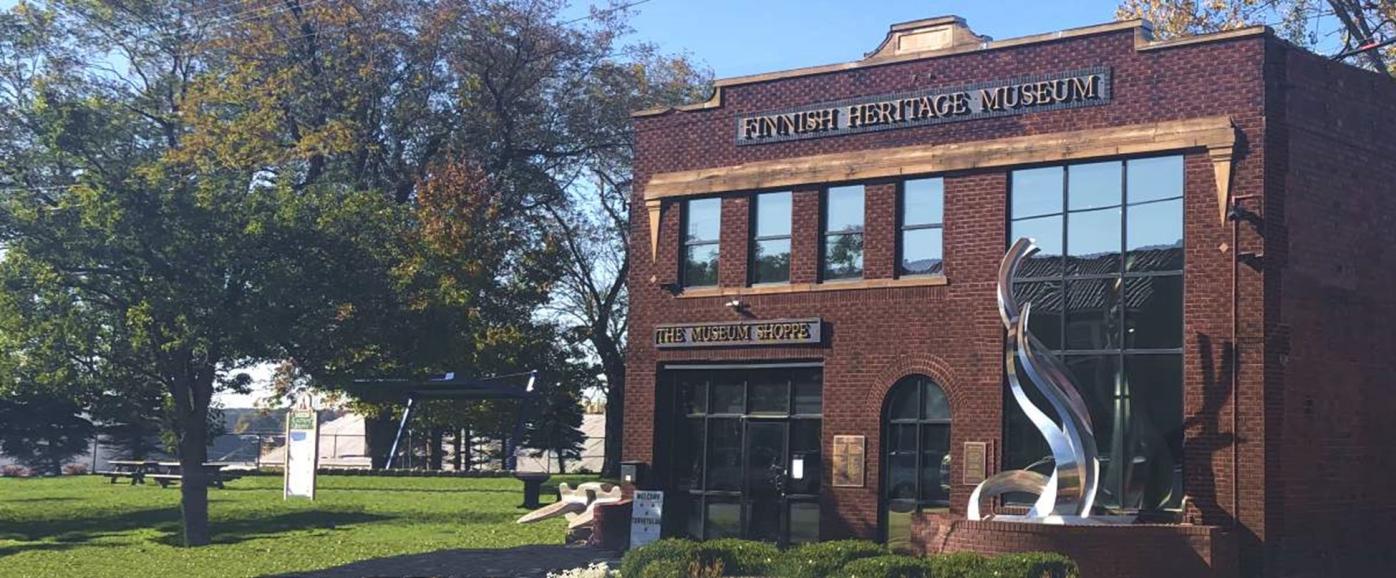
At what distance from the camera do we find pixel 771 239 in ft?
87.6

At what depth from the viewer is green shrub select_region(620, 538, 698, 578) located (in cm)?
2055

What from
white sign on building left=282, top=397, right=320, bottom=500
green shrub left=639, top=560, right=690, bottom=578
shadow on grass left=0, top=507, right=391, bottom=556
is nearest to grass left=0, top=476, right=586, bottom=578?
shadow on grass left=0, top=507, right=391, bottom=556

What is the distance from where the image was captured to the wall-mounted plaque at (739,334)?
25891 millimetres

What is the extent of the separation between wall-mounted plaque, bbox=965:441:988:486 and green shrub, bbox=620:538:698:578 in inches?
187

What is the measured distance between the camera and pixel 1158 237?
22.4 metres

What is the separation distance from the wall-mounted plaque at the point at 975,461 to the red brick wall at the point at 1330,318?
13.1 feet

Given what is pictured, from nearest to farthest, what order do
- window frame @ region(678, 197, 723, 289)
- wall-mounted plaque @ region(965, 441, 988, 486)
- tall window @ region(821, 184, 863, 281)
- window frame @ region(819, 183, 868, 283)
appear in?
1. wall-mounted plaque @ region(965, 441, 988, 486)
2. tall window @ region(821, 184, 863, 281)
3. window frame @ region(819, 183, 868, 283)
4. window frame @ region(678, 197, 723, 289)

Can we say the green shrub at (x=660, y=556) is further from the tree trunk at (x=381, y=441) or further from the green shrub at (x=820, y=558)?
the tree trunk at (x=381, y=441)

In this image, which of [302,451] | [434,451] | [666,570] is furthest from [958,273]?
[434,451]

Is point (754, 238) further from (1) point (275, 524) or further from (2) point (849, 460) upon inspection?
(1) point (275, 524)

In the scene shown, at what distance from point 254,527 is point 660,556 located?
15095 millimetres

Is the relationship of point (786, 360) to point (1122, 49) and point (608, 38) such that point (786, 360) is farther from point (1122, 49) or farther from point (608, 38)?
point (608, 38)

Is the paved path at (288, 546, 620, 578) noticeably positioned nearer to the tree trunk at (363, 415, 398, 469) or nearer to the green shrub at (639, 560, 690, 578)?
the green shrub at (639, 560, 690, 578)

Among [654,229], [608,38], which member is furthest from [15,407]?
[654,229]
